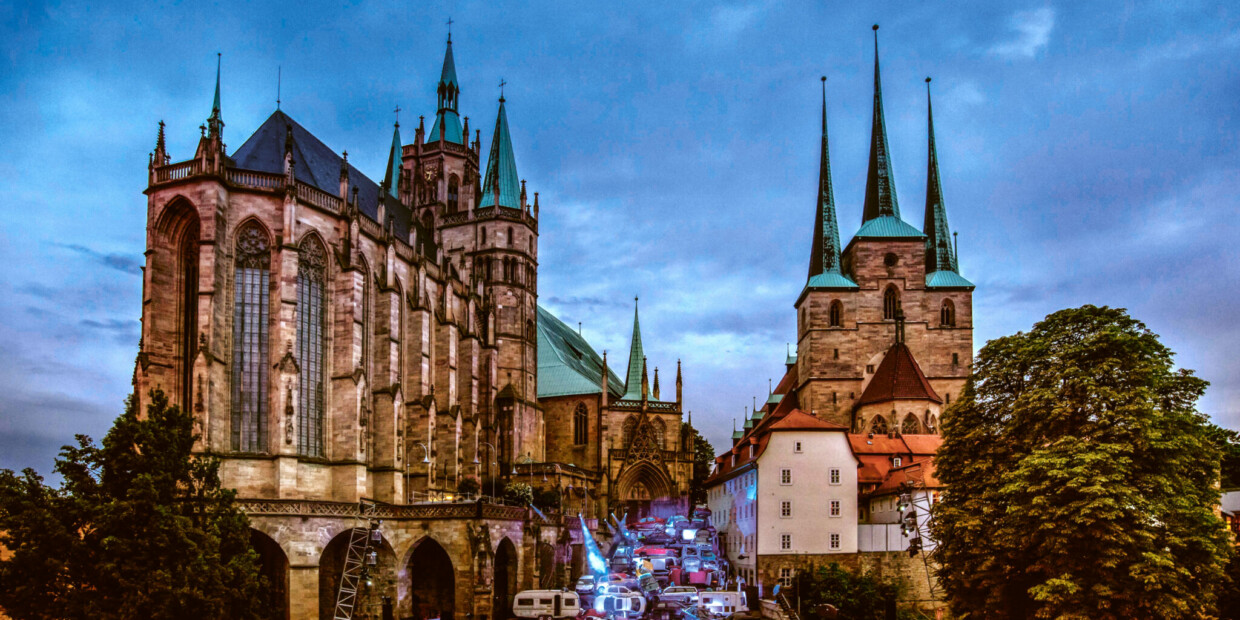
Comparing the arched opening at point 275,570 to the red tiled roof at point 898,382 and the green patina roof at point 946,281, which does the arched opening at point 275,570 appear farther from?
the green patina roof at point 946,281

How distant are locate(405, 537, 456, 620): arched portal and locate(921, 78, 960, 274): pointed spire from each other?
1750 inches

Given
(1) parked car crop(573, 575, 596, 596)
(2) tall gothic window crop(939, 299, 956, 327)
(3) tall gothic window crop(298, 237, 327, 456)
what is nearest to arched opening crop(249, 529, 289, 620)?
(3) tall gothic window crop(298, 237, 327, 456)

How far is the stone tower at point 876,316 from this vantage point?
2793 inches

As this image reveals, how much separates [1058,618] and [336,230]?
1299 inches

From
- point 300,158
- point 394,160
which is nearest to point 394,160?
point 394,160

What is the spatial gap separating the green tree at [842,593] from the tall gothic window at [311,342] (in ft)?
73.9

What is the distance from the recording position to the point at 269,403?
1614 inches

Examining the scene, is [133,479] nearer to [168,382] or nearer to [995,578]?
→ [168,382]

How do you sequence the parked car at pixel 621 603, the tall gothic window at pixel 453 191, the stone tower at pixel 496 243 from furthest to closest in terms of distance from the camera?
the tall gothic window at pixel 453 191 < the stone tower at pixel 496 243 < the parked car at pixel 621 603

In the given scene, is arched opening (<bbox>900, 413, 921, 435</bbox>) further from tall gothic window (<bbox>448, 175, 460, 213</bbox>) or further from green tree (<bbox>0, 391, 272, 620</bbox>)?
green tree (<bbox>0, 391, 272, 620</bbox>)

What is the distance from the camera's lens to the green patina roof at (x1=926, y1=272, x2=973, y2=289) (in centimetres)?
7219

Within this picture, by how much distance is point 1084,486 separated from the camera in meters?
25.4

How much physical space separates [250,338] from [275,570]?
9.57 meters

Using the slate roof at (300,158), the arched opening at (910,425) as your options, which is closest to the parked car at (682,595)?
the slate roof at (300,158)
